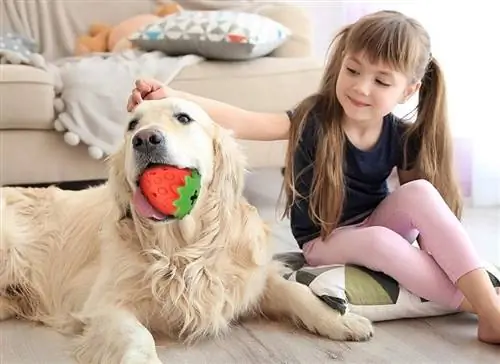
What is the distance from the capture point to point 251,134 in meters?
1.88

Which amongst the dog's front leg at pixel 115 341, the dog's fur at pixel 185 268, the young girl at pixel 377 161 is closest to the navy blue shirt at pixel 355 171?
the young girl at pixel 377 161

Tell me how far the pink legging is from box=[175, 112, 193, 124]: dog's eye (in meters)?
0.48

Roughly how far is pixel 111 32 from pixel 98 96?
36.5 inches

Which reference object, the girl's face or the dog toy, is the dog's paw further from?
the girl's face

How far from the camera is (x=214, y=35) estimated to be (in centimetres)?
285

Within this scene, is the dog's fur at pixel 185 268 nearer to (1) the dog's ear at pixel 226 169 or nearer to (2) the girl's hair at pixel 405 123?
(1) the dog's ear at pixel 226 169

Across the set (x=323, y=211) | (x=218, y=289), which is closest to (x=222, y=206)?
(x=218, y=289)

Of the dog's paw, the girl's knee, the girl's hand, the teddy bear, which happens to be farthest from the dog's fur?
the teddy bear

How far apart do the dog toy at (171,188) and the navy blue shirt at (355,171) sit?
40cm

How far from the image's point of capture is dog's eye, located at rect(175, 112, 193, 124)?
152 centimetres

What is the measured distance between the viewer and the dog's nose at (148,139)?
141 centimetres

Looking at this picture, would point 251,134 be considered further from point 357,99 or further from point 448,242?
point 448,242

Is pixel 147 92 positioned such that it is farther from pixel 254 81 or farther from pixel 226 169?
pixel 254 81

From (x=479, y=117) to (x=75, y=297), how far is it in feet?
6.32
